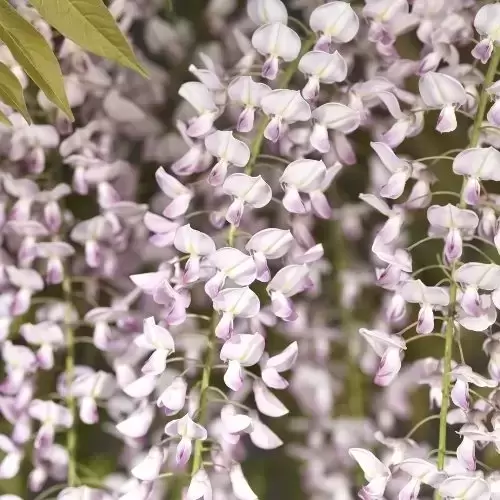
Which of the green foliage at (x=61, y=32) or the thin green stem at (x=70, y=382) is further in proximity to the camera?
the thin green stem at (x=70, y=382)

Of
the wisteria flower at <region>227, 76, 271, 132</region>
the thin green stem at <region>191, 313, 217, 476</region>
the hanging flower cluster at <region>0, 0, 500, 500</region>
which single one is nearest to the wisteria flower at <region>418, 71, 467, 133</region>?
the hanging flower cluster at <region>0, 0, 500, 500</region>

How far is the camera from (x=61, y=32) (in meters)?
0.54

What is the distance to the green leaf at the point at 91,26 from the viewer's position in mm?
529

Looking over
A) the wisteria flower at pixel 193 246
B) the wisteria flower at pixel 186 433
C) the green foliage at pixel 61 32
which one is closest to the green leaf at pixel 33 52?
the green foliage at pixel 61 32

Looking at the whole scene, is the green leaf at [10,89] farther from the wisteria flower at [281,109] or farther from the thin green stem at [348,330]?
the thin green stem at [348,330]

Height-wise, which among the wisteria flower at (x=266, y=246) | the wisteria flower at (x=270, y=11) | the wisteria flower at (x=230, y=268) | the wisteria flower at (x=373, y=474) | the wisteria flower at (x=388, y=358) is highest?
the wisteria flower at (x=270, y=11)

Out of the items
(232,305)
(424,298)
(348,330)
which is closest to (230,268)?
(232,305)

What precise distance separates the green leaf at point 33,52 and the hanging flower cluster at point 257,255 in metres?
0.09

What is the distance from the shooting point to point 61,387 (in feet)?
2.21

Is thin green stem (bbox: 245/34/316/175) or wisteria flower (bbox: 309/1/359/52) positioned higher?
wisteria flower (bbox: 309/1/359/52)

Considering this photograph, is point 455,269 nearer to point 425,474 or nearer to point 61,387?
point 425,474

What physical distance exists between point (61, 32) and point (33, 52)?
2 cm

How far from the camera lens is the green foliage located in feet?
1.74

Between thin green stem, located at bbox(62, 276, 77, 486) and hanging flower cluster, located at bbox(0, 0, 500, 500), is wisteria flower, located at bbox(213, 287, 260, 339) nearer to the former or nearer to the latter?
hanging flower cluster, located at bbox(0, 0, 500, 500)
